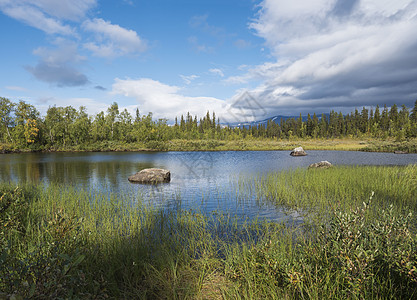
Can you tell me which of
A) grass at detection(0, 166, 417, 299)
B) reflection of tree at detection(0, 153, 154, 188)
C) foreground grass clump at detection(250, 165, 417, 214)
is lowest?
reflection of tree at detection(0, 153, 154, 188)

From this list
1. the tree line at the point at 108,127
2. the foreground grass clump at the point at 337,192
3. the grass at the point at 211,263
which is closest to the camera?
the grass at the point at 211,263

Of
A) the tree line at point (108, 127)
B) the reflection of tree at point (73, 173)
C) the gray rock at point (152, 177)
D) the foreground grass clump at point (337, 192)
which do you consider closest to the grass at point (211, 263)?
the foreground grass clump at point (337, 192)

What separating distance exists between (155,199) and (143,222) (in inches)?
186

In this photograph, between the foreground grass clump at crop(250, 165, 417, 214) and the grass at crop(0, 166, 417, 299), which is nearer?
the grass at crop(0, 166, 417, 299)

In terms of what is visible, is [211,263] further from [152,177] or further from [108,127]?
[108,127]

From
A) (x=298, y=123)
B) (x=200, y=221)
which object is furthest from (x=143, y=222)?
(x=298, y=123)

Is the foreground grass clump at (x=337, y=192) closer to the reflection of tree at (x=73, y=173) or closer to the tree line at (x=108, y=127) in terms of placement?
the reflection of tree at (x=73, y=173)

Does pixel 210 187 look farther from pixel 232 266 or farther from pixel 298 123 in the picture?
pixel 298 123

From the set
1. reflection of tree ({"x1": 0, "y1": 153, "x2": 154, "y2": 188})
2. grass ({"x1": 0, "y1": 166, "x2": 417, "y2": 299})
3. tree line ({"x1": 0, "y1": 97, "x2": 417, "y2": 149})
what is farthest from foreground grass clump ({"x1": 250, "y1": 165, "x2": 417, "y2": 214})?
tree line ({"x1": 0, "y1": 97, "x2": 417, "y2": 149})

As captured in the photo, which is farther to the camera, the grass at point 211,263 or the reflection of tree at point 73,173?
the reflection of tree at point 73,173

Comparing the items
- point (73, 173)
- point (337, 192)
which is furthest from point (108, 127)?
point (337, 192)

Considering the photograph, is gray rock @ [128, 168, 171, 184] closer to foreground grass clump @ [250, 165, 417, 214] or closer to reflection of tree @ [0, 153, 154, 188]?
reflection of tree @ [0, 153, 154, 188]

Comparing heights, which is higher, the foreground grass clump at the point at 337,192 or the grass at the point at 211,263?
the grass at the point at 211,263

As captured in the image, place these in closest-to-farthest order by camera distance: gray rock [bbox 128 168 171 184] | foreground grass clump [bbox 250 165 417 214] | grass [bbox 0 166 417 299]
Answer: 1. grass [bbox 0 166 417 299]
2. foreground grass clump [bbox 250 165 417 214]
3. gray rock [bbox 128 168 171 184]
